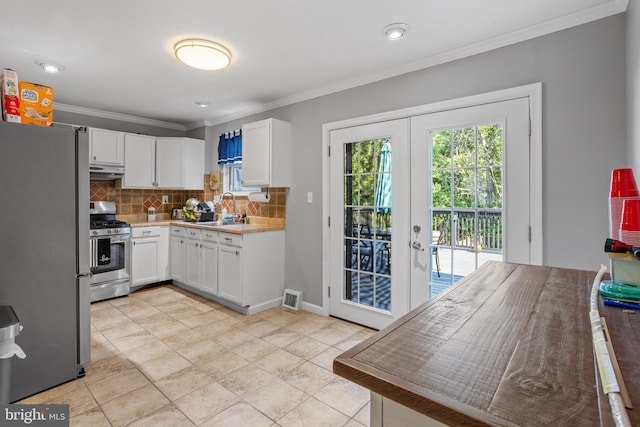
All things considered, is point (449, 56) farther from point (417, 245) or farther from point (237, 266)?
point (237, 266)

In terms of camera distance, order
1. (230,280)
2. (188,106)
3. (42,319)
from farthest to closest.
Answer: (188,106) < (230,280) < (42,319)

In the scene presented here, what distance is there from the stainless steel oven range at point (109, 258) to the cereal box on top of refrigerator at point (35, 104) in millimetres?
2019

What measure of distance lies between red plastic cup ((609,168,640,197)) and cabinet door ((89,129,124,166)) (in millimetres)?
4970

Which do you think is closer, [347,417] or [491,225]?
[347,417]

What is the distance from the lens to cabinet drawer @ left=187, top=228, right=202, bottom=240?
4.09m

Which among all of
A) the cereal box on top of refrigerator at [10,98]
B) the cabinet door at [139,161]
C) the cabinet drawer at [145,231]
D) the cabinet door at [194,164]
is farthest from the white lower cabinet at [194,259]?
the cereal box on top of refrigerator at [10,98]

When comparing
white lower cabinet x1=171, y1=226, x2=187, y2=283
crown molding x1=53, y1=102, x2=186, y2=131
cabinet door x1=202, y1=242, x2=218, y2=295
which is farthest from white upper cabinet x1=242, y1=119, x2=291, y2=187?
crown molding x1=53, y1=102, x2=186, y2=131

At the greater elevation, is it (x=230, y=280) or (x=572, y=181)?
(x=572, y=181)

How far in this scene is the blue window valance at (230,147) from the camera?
445 centimetres

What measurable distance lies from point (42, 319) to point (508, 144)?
3.37 metres

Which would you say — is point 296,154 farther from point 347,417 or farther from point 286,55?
point 347,417

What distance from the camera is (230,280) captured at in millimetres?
3631

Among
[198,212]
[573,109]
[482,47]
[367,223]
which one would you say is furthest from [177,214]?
[573,109]

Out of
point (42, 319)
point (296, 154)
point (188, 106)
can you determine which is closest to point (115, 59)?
point (188, 106)
